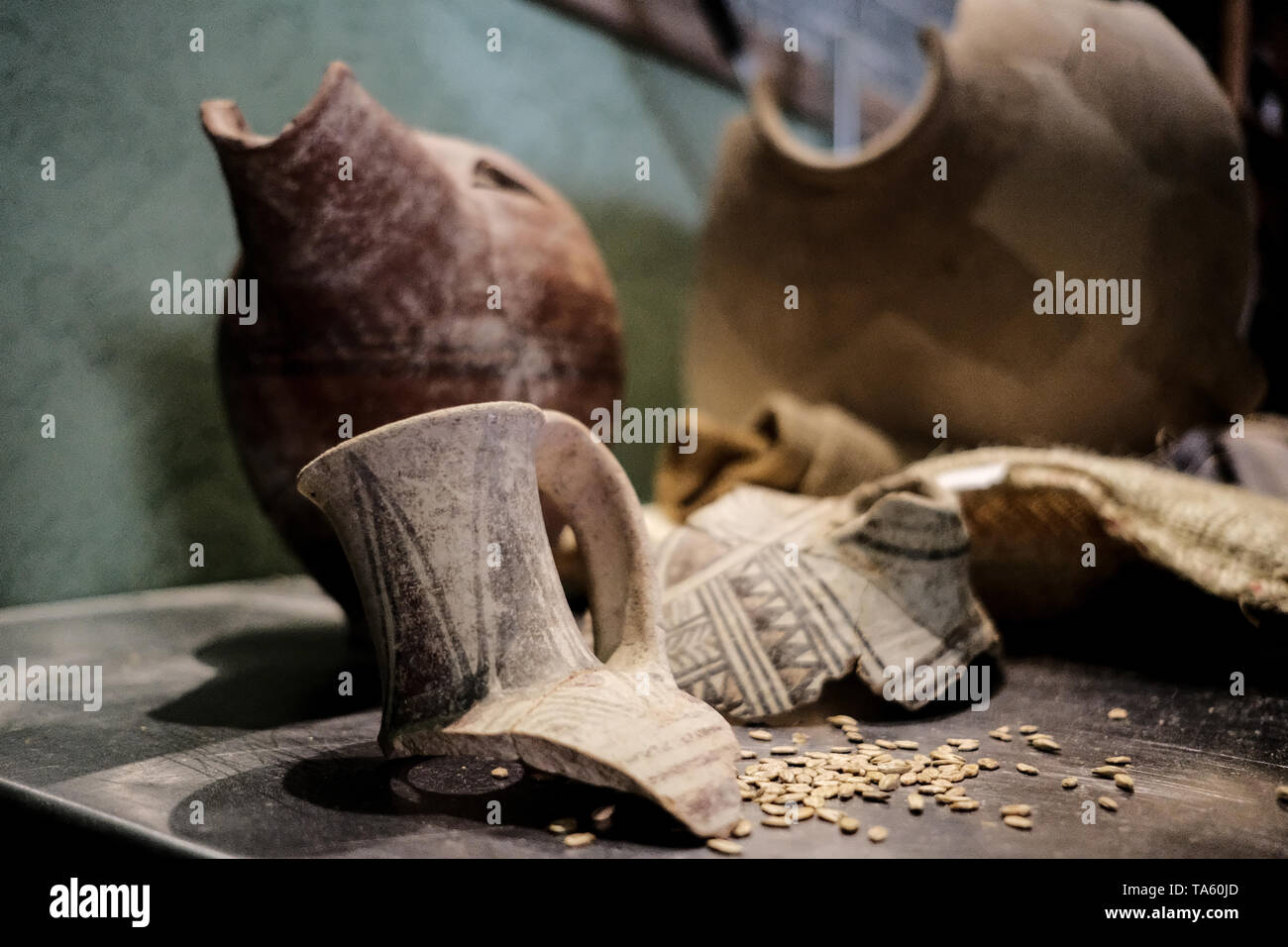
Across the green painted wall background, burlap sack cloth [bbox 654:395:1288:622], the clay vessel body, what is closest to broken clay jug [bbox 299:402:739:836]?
the clay vessel body

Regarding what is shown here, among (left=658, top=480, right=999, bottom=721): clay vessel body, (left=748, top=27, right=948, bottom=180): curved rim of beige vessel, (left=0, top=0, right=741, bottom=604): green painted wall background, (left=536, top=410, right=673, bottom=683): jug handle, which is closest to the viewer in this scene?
(left=536, top=410, right=673, bottom=683): jug handle

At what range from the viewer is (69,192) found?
1.39 metres

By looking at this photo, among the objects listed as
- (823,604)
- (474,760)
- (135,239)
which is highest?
(135,239)

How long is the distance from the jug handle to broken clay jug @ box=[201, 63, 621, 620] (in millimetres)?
316

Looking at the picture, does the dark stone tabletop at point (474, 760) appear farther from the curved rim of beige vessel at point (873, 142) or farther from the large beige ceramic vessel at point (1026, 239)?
the curved rim of beige vessel at point (873, 142)

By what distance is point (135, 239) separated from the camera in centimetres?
150

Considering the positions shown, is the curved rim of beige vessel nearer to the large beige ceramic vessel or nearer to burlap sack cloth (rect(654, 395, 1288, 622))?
the large beige ceramic vessel

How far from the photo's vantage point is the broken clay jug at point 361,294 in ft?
3.64

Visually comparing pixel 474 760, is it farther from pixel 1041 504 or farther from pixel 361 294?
pixel 1041 504

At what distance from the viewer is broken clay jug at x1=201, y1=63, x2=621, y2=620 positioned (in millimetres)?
1109

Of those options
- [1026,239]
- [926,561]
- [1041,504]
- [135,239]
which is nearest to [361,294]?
[135,239]

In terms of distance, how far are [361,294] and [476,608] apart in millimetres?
517
